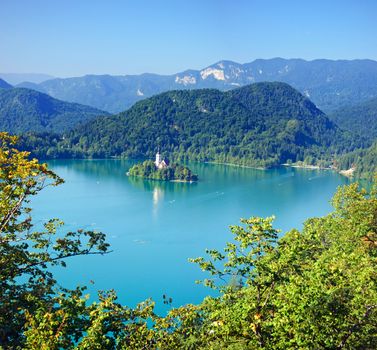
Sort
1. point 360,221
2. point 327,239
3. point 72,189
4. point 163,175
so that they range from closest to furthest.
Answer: point 360,221, point 327,239, point 72,189, point 163,175

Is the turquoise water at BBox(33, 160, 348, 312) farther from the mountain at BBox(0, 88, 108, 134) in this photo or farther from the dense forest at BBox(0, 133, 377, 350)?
the mountain at BBox(0, 88, 108, 134)

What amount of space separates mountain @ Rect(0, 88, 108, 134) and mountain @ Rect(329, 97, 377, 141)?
79096mm

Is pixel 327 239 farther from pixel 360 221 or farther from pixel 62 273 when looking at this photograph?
pixel 62 273

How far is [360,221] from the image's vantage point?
1614cm

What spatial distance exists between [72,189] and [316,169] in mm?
47872

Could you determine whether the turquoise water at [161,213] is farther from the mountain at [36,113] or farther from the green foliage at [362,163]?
the mountain at [36,113]

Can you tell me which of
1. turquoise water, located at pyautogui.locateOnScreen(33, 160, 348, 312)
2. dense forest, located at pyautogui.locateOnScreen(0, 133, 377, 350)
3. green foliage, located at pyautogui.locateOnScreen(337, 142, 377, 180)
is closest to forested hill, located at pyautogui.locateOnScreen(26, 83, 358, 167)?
green foliage, located at pyautogui.locateOnScreen(337, 142, 377, 180)

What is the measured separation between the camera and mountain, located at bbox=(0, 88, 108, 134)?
13938cm

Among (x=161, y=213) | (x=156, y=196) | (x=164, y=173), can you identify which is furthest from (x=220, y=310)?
(x=164, y=173)

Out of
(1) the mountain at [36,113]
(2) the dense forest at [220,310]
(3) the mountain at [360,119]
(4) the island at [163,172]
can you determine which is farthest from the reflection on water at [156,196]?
(3) the mountain at [360,119]

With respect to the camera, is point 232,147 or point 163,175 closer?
point 163,175

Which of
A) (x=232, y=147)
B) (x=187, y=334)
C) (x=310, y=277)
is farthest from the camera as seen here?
(x=232, y=147)

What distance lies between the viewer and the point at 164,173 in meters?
65.8

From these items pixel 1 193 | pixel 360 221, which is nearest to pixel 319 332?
pixel 1 193
